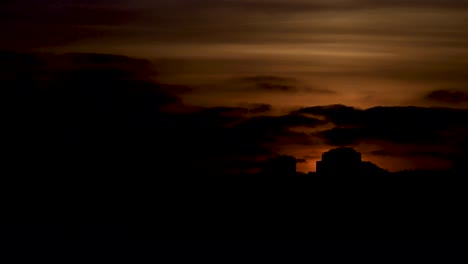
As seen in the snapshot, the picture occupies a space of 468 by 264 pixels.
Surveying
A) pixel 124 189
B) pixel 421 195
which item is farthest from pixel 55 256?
pixel 421 195

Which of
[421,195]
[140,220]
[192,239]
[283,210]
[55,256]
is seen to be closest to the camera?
[55,256]

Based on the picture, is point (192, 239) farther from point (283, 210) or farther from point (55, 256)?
point (283, 210)

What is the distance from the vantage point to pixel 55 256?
155 feet

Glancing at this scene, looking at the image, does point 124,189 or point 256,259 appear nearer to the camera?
point 256,259

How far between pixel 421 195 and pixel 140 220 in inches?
858

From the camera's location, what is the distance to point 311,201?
69062mm

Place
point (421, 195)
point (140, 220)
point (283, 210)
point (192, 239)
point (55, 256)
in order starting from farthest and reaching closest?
point (421, 195)
point (283, 210)
point (140, 220)
point (192, 239)
point (55, 256)

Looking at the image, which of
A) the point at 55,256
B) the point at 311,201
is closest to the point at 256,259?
the point at 55,256

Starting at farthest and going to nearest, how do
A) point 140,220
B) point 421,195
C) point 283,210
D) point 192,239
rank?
1. point 421,195
2. point 283,210
3. point 140,220
4. point 192,239

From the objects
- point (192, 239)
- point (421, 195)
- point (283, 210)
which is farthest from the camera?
point (421, 195)

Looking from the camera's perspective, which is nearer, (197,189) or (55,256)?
(55,256)

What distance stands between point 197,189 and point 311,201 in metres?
8.21

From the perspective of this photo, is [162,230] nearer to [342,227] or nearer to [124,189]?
[342,227]

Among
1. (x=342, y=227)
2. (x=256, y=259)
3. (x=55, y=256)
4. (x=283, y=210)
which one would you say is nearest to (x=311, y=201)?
(x=283, y=210)
